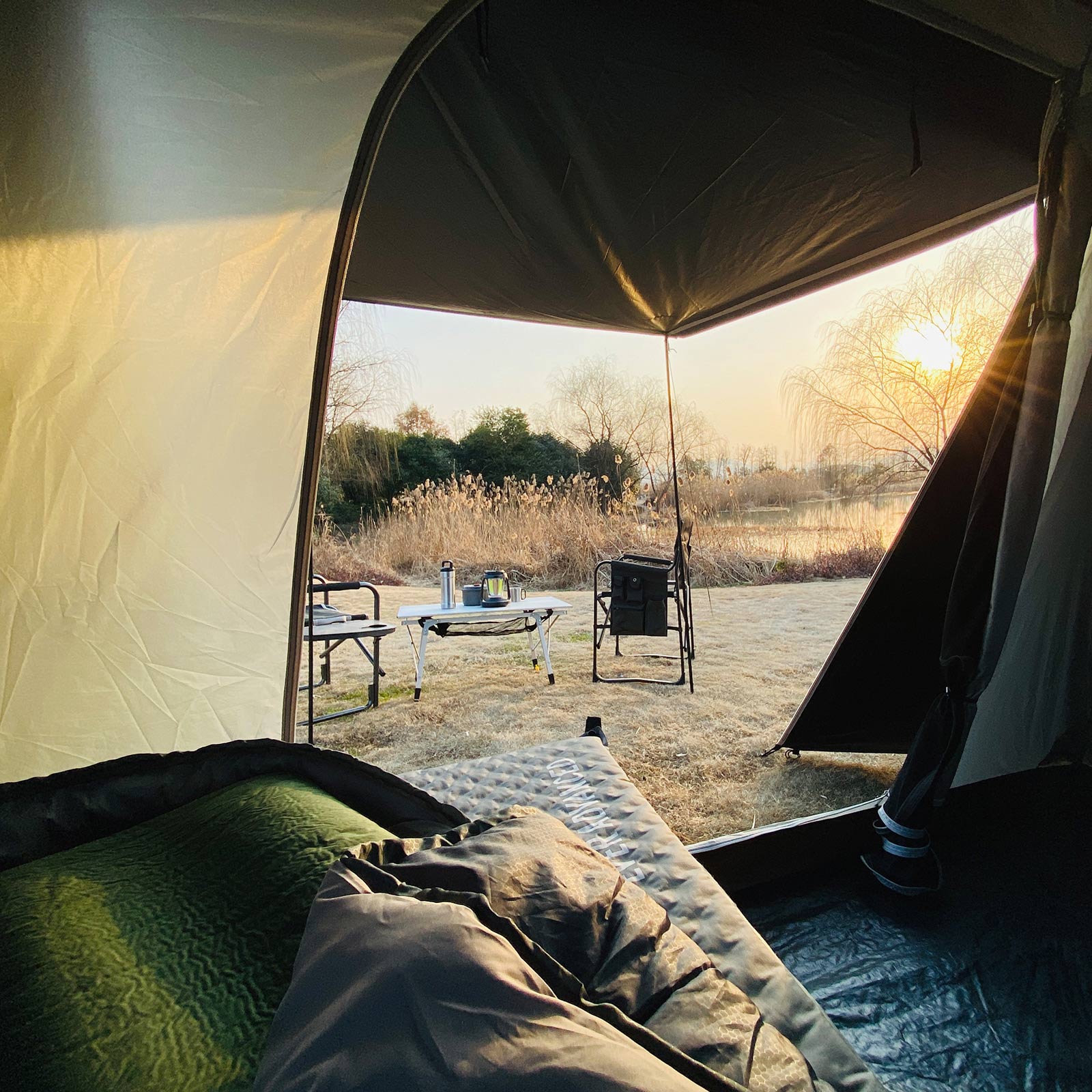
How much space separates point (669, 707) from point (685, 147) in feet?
8.65

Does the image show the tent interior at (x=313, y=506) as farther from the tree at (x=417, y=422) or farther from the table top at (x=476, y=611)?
the tree at (x=417, y=422)

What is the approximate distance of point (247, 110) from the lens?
115cm

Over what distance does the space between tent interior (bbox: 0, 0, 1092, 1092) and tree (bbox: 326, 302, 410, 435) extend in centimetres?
334

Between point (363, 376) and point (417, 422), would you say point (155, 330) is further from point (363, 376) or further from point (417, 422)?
point (417, 422)

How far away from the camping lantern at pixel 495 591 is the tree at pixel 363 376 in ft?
7.31

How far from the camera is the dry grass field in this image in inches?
92.3

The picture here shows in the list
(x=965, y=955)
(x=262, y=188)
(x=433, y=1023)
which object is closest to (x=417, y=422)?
(x=262, y=188)

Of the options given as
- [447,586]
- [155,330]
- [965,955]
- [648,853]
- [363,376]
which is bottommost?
[965,955]

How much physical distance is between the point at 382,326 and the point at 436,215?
12.3 feet

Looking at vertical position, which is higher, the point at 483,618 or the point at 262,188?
the point at 262,188

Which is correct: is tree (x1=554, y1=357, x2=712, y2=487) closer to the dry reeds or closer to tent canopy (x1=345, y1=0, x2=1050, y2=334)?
the dry reeds

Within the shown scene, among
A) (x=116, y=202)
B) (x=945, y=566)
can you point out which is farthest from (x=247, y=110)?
(x=945, y=566)

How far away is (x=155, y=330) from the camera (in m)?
1.18

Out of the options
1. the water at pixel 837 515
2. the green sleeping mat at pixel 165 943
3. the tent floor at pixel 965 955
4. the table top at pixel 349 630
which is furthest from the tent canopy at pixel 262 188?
the water at pixel 837 515
